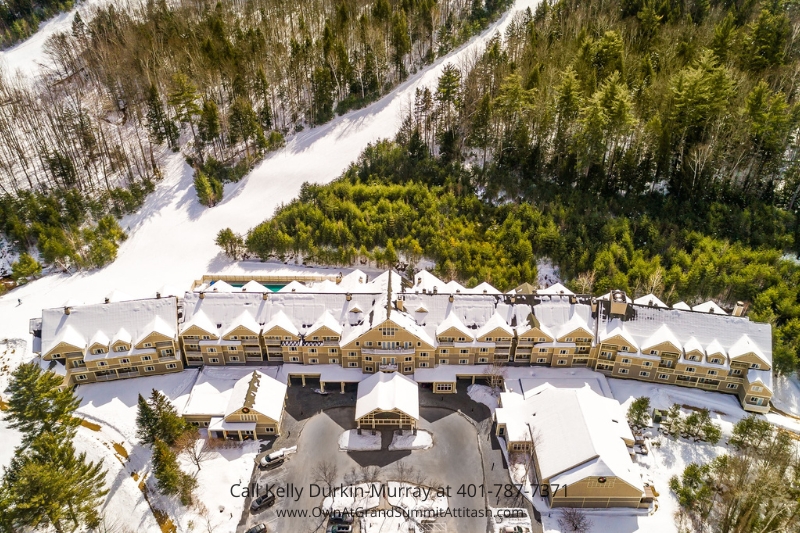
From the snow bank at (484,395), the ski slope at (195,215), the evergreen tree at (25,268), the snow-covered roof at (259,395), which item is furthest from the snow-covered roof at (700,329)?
the evergreen tree at (25,268)

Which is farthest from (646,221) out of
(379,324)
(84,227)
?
(84,227)

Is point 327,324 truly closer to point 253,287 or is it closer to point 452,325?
point 452,325

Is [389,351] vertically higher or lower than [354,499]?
higher

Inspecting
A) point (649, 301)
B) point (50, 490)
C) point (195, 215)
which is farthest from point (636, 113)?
point (50, 490)

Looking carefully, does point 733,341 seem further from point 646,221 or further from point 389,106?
point 389,106

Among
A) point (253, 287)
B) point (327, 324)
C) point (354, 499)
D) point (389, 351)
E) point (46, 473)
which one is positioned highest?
point (46, 473)

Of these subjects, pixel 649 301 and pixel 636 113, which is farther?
pixel 636 113

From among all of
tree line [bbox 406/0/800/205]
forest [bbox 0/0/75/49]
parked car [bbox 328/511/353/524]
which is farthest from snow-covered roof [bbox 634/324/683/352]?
forest [bbox 0/0/75/49]
